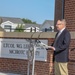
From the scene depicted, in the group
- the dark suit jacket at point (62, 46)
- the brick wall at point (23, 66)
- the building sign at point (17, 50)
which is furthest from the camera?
the building sign at point (17, 50)

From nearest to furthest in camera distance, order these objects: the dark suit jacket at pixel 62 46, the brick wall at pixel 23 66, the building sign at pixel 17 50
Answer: the dark suit jacket at pixel 62 46 < the brick wall at pixel 23 66 < the building sign at pixel 17 50

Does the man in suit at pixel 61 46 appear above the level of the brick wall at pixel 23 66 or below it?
above

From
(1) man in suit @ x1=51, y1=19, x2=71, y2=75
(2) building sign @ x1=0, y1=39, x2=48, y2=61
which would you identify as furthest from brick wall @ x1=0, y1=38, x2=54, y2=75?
(1) man in suit @ x1=51, y1=19, x2=71, y2=75

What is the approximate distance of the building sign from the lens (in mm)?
9859

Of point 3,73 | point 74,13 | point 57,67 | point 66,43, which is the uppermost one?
point 74,13

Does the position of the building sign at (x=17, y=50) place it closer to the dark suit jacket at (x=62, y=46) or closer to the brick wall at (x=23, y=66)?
the brick wall at (x=23, y=66)

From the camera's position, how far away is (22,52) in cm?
1027

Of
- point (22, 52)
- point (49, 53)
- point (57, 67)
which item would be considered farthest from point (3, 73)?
point (57, 67)

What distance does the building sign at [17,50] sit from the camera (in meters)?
9.86

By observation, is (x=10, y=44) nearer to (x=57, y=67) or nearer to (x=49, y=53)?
(x=49, y=53)

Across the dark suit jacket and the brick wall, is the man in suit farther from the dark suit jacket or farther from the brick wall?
the brick wall

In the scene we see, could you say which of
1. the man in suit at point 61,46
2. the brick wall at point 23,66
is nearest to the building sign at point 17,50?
the brick wall at point 23,66

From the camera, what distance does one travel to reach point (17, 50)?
10328 mm

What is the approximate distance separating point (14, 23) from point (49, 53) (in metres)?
65.6
